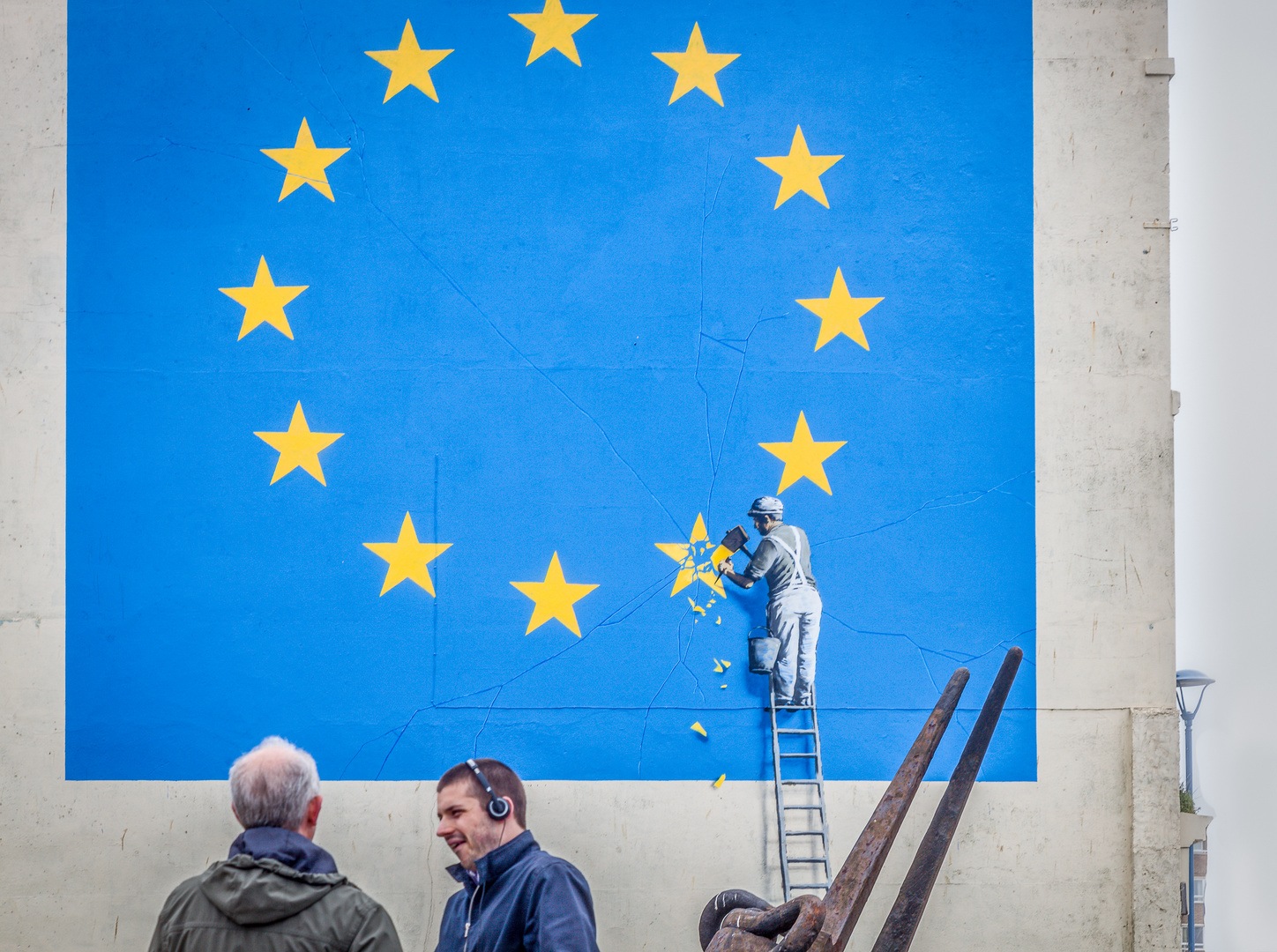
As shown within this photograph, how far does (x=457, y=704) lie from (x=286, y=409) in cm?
187

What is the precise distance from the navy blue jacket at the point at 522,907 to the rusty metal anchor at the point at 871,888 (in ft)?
2.96

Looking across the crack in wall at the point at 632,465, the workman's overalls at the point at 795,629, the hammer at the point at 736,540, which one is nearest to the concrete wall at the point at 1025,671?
the crack in wall at the point at 632,465

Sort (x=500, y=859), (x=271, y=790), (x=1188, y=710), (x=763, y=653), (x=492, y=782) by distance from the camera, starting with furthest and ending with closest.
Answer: (x=1188, y=710) < (x=763, y=653) < (x=492, y=782) < (x=500, y=859) < (x=271, y=790)

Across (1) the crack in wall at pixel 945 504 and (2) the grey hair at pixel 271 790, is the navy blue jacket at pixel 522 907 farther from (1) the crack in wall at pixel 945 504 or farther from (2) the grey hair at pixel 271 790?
(1) the crack in wall at pixel 945 504

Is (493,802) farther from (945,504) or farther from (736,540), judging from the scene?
(945,504)

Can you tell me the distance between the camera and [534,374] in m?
5.00

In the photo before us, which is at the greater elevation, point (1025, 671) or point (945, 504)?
point (945, 504)

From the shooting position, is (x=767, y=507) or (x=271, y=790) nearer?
(x=271, y=790)

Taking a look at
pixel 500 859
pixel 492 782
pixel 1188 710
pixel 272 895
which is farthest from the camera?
pixel 1188 710

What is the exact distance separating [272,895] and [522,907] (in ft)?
2.12

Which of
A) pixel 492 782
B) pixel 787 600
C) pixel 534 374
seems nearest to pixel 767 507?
pixel 787 600

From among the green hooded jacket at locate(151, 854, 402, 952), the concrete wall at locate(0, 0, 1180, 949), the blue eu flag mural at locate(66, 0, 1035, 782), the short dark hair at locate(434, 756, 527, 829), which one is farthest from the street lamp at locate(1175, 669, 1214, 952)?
the green hooded jacket at locate(151, 854, 402, 952)

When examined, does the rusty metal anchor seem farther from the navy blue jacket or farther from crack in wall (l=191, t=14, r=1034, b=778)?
crack in wall (l=191, t=14, r=1034, b=778)

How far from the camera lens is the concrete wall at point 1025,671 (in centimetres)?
481
